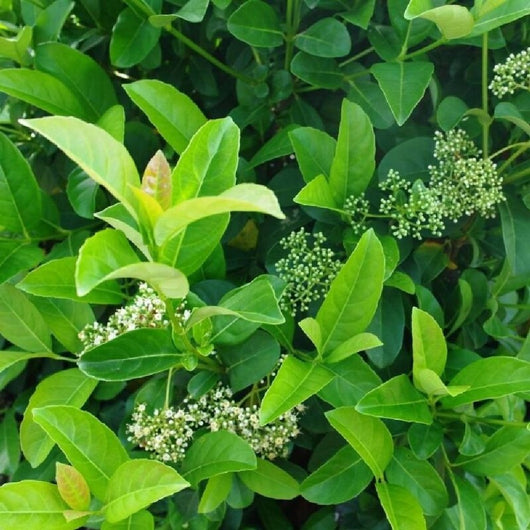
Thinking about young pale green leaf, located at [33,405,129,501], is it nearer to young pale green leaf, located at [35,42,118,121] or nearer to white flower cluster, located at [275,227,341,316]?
white flower cluster, located at [275,227,341,316]

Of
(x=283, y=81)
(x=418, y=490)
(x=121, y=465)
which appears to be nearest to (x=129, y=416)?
(x=121, y=465)

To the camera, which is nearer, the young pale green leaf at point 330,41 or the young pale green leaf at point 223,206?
the young pale green leaf at point 223,206

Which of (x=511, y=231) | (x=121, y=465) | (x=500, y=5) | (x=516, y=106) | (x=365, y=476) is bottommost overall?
(x=365, y=476)

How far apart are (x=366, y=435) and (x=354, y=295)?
0.52 feet

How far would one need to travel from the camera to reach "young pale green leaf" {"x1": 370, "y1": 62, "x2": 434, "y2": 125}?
2.66 ft

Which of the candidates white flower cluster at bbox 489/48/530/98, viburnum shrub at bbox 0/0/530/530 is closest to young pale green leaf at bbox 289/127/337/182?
viburnum shrub at bbox 0/0/530/530

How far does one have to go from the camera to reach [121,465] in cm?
74

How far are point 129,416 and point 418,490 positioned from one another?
1.24ft

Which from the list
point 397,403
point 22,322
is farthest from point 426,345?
point 22,322

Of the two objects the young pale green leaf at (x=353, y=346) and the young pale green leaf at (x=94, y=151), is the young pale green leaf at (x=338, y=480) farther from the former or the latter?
the young pale green leaf at (x=94, y=151)

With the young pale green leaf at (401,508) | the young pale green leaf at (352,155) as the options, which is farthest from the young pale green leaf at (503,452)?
the young pale green leaf at (352,155)

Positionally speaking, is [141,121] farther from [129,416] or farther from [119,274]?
[119,274]

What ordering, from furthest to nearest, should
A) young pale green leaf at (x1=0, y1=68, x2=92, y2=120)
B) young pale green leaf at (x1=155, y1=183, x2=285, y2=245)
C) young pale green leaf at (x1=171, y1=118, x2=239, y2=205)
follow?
young pale green leaf at (x1=0, y1=68, x2=92, y2=120)
young pale green leaf at (x1=171, y1=118, x2=239, y2=205)
young pale green leaf at (x1=155, y1=183, x2=285, y2=245)

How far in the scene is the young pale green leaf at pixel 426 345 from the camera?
2.61ft
